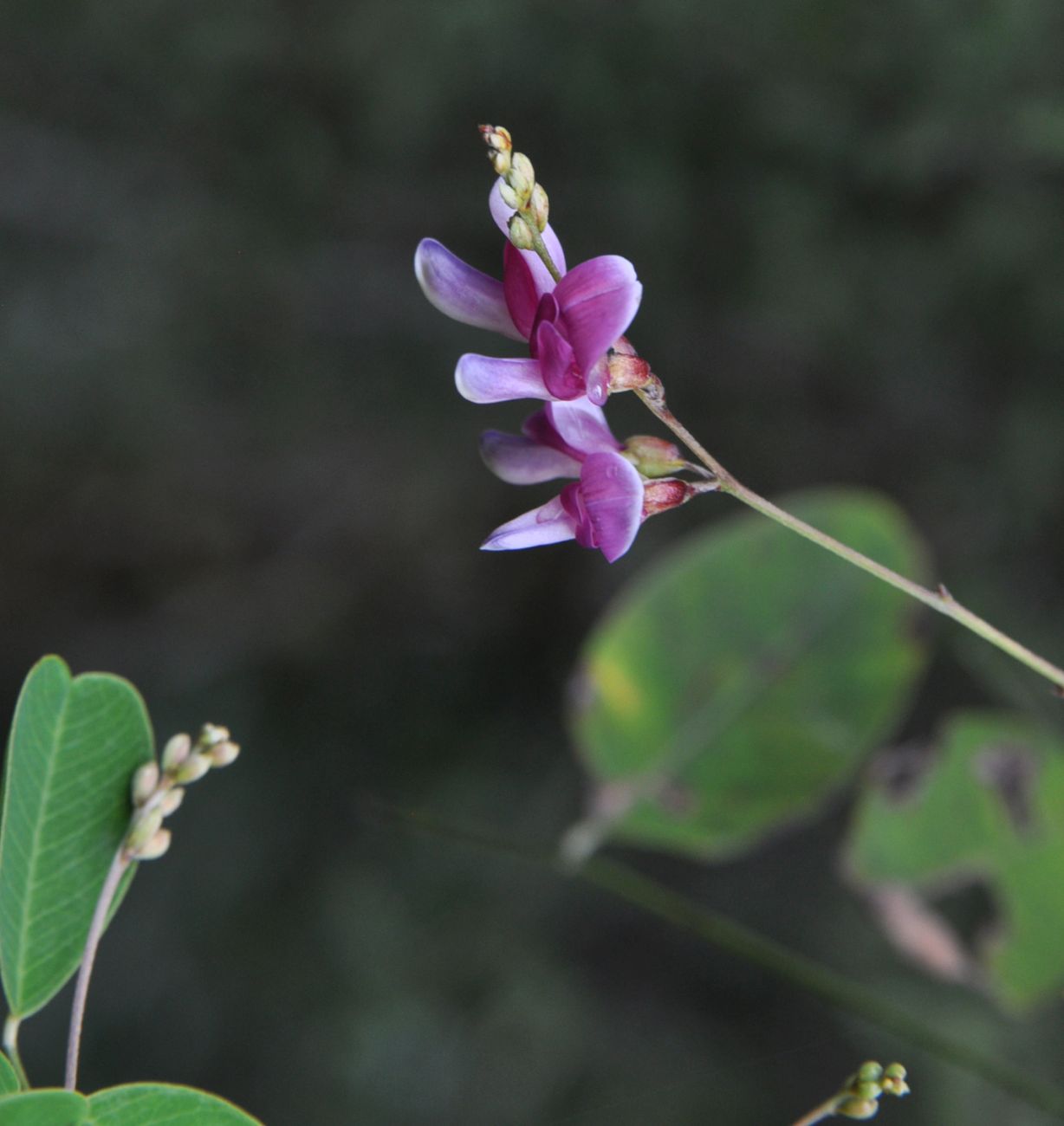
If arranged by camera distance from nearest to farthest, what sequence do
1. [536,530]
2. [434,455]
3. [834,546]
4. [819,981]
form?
1. [834,546]
2. [536,530]
3. [819,981]
4. [434,455]

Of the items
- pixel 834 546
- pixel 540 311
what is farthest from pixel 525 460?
pixel 834 546

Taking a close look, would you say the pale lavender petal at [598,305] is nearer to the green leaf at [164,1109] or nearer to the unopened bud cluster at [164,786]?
the unopened bud cluster at [164,786]

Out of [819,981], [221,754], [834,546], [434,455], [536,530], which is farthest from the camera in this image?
[434,455]

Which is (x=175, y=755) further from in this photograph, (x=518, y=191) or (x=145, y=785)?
Answer: (x=518, y=191)

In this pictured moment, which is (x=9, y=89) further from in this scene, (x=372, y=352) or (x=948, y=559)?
Result: (x=948, y=559)

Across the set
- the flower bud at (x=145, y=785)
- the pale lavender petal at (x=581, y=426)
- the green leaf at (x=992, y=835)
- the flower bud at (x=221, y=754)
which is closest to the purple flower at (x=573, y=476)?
the pale lavender petal at (x=581, y=426)
